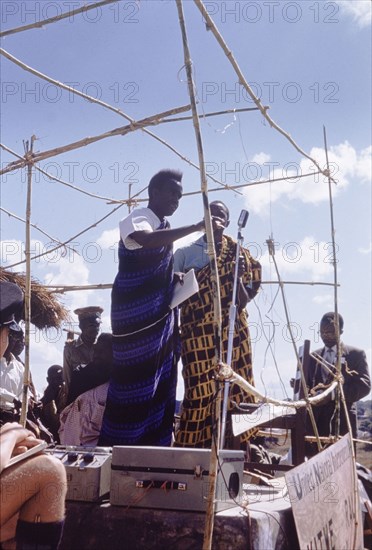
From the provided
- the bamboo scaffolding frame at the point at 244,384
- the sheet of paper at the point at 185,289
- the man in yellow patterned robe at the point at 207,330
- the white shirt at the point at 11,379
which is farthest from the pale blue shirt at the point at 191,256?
the white shirt at the point at 11,379

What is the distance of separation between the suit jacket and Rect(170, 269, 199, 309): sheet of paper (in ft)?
8.16

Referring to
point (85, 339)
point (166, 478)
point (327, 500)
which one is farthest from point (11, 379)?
point (327, 500)

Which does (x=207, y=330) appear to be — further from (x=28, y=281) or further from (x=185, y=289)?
(x=28, y=281)

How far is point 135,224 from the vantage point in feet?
9.48

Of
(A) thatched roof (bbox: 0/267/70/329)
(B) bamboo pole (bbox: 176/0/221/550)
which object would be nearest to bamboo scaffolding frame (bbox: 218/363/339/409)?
(B) bamboo pole (bbox: 176/0/221/550)

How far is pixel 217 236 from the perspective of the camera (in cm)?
364

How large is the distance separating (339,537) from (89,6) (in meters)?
2.82

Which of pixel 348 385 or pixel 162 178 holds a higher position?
pixel 162 178

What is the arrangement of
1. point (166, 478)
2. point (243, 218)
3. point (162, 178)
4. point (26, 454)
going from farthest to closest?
1. point (243, 218)
2. point (162, 178)
3. point (166, 478)
4. point (26, 454)

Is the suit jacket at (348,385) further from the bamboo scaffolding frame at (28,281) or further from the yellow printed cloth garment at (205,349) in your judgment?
the bamboo scaffolding frame at (28,281)

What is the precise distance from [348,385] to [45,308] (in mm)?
3068

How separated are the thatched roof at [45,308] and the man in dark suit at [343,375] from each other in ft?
8.35

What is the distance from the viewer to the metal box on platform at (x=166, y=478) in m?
2.12

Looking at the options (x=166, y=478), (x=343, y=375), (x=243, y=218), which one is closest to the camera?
(x=166, y=478)
